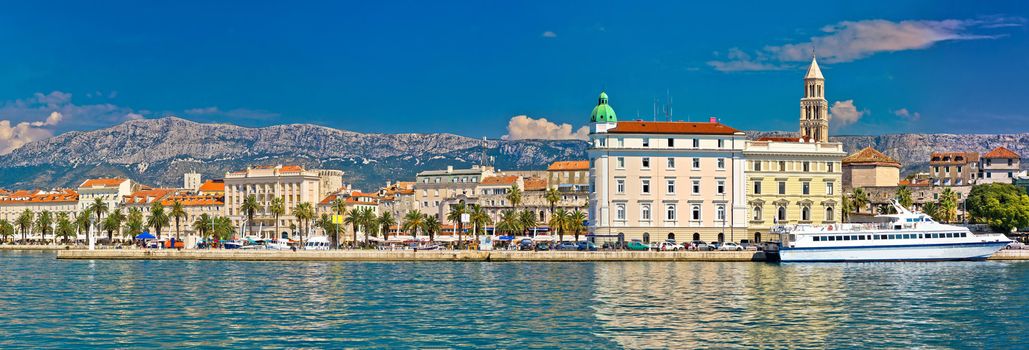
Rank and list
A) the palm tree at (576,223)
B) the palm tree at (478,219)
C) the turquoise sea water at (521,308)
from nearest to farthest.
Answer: the turquoise sea water at (521,308)
the palm tree at (576,223)
the palm tree at (478,219)

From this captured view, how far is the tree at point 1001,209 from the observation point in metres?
106

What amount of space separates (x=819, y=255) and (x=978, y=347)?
47.9m

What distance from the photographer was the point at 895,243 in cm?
8406

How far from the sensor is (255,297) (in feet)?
178

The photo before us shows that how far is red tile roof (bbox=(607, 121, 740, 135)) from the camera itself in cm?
9888

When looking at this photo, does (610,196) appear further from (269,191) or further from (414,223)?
(269,191)

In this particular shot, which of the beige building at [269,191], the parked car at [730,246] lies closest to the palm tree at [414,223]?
the beige building at [269,191]

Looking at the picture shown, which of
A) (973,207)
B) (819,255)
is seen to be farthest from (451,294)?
(973,207)

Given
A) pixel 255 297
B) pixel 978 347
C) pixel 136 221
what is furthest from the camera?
pixel 136 221

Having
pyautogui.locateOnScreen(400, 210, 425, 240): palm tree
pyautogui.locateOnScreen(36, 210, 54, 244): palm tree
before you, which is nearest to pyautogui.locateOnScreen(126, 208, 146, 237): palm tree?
pyautogui.locateOnScreen(36, 210, 54, 244): palm tree

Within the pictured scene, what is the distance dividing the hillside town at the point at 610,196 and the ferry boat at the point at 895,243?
293 inches

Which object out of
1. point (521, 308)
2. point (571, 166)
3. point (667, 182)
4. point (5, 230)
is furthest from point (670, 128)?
point (5, 230)

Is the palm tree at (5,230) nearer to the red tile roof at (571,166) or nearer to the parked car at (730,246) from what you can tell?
the red tile roof at (571,166)

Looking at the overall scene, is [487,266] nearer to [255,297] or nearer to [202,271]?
[202,271]
